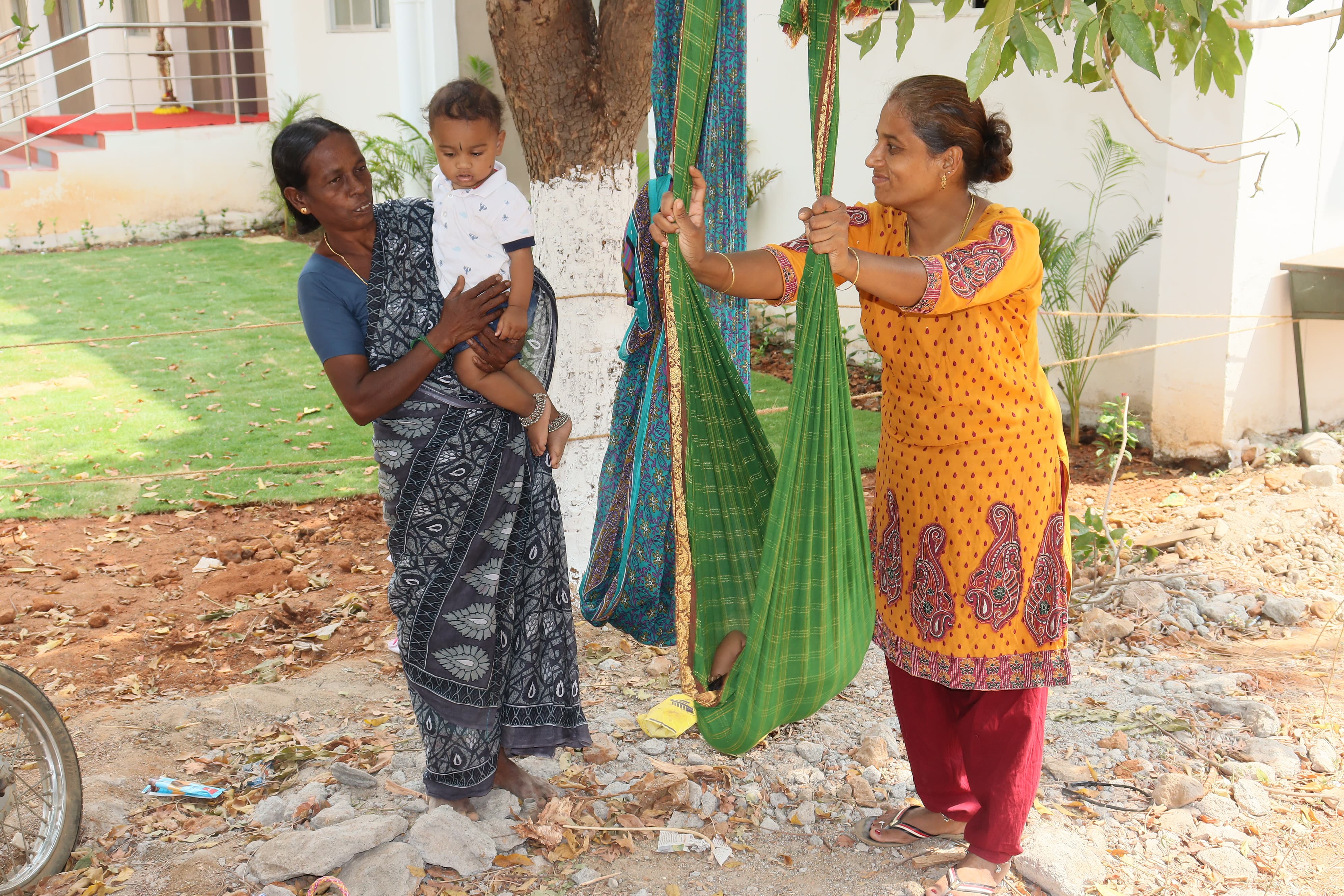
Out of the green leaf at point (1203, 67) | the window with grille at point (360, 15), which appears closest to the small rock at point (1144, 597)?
the green leaf at point (1203, 67)

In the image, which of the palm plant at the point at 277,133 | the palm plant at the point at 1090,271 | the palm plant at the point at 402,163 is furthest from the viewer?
the palm plant at the point at 277,133

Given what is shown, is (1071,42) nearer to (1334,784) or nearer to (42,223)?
(1334,784)

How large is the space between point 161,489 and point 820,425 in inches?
182

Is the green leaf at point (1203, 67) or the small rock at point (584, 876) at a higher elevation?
the green leaf at point (1203, 67)

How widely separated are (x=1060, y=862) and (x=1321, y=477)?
11.2 ft

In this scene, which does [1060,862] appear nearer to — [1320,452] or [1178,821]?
[1178,821]

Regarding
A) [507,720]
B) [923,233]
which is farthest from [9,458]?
[923,233]

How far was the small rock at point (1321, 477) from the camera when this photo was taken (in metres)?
5.16

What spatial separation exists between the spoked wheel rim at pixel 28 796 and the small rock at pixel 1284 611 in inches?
154

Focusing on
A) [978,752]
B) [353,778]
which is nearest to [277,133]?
[353,778]

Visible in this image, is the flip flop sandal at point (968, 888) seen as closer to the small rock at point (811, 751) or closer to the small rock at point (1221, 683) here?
the small rock at point (811, 751)

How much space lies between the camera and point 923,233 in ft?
7.72

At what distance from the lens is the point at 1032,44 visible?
174 cm

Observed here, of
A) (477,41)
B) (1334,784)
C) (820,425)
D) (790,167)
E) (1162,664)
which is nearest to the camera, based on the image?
(820,425)
